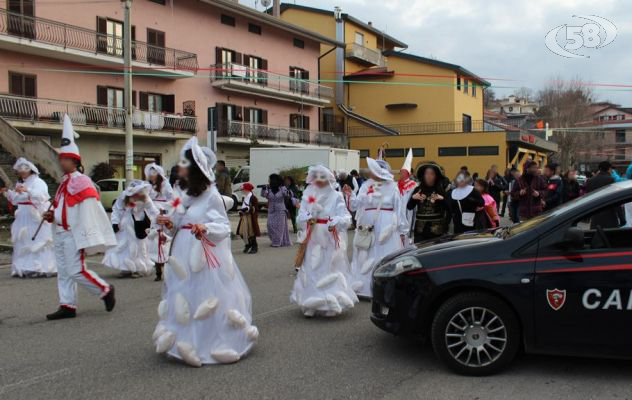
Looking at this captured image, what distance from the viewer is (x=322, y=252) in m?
6.87

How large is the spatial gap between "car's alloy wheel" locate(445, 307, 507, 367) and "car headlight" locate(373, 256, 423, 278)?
53 centimetres

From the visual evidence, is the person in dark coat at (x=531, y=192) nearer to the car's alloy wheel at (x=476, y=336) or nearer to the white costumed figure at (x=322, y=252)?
the white costumed figure at (x=322, y=252)

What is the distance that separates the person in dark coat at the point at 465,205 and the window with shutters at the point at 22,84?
22.4 m

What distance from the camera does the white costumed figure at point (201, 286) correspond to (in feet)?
15.9

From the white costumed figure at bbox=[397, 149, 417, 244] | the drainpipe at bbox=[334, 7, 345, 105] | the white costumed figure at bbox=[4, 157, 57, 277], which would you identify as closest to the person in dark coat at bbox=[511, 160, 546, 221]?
the white costumed figure at bbox=[397, 149, 417, 244]

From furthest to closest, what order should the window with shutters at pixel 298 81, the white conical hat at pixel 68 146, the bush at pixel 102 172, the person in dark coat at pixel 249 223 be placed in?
the window with shutters at pixel 298 81
the bush at pixel 102 172
the person in dark coat at pixel 249 223
the white conical hat at pixel 68 146

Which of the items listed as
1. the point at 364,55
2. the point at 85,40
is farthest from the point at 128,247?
the point at 364,55

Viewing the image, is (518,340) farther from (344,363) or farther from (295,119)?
(295,119)

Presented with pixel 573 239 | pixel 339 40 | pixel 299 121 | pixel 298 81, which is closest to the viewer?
pixel 573 239

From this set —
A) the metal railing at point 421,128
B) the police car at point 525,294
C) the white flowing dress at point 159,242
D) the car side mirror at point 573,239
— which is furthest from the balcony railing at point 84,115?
the car side mirror at point 573,239

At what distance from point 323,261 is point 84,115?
73.4ft

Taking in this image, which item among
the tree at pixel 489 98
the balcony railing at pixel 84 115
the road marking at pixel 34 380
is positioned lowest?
the road marking at pixel 34 380

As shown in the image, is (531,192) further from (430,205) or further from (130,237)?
(130,237)

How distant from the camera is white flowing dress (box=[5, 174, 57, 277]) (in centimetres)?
958
